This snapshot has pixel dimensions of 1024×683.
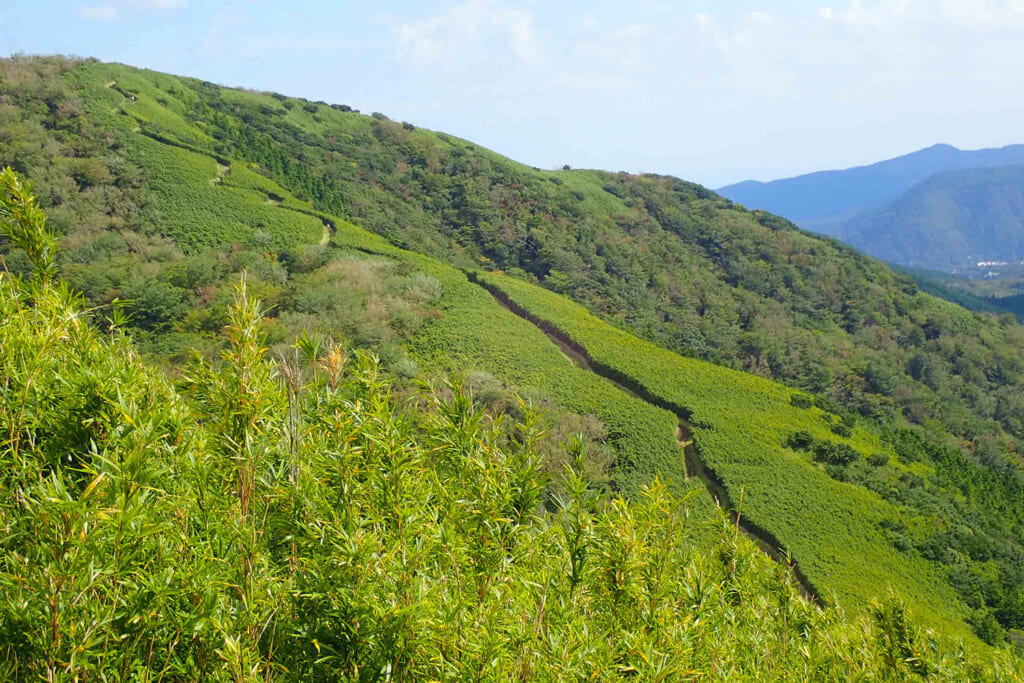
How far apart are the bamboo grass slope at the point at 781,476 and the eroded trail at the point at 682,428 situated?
11.6 inches

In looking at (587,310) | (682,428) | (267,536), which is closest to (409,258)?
(587,310)

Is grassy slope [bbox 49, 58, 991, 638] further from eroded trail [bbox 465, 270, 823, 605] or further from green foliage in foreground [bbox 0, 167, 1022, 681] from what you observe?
green foliage in foreground [bbox 0, 167, 1022, 681]

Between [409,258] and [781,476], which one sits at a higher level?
[409,258]

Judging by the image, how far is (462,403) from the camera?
6777 mm

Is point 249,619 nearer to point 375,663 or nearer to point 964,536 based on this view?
point 375,663

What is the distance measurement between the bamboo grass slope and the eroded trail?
11.6 inches

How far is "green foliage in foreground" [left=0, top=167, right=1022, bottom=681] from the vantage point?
3430 mm

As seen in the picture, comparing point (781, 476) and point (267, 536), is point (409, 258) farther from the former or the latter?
point (267, 536)

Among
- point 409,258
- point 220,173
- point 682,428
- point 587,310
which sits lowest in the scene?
point 682,428

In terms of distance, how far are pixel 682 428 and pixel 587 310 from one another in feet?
76.3

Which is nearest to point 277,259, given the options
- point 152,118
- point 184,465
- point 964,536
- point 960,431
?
point 152,118

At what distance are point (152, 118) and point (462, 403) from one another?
66.2 metres

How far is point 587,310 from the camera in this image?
177ft

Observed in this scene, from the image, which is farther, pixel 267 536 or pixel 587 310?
pixel 587 310
